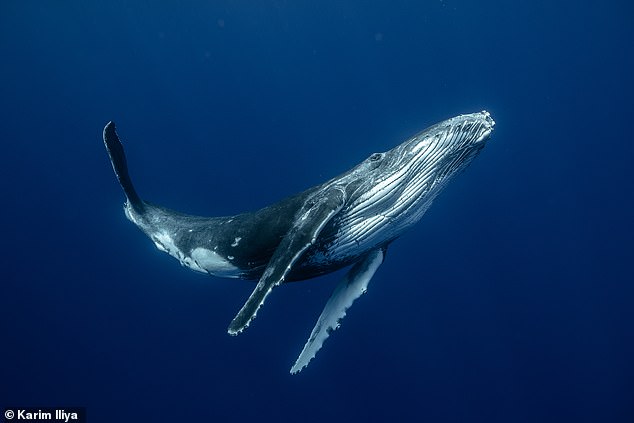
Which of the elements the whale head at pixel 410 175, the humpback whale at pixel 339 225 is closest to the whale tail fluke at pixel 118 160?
the humpback whale at pixel 339 225

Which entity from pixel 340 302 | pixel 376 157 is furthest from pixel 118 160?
pixel 376 157

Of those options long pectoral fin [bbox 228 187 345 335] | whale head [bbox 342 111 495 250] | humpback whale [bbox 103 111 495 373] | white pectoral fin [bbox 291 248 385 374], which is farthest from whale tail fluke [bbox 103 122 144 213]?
whale head [bbox 342 111 495 250]

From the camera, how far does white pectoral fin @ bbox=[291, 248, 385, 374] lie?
5789 mm

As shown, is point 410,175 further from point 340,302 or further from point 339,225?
point 340,302

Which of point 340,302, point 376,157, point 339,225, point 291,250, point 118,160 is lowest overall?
point 340,302

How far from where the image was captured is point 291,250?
14.4ft

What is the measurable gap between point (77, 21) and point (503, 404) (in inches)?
1602

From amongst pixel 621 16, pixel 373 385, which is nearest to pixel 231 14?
pixel 621 16

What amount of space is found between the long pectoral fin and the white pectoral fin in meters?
1.67

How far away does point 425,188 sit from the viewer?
476 centimetres

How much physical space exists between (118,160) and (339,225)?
15.0 feet

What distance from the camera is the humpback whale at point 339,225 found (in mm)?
4391

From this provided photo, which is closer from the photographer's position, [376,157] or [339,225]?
[339,225]

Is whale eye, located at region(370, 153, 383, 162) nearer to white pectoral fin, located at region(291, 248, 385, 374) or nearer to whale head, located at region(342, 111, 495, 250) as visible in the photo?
whale head, located at region(342, 111, 495, 250)
